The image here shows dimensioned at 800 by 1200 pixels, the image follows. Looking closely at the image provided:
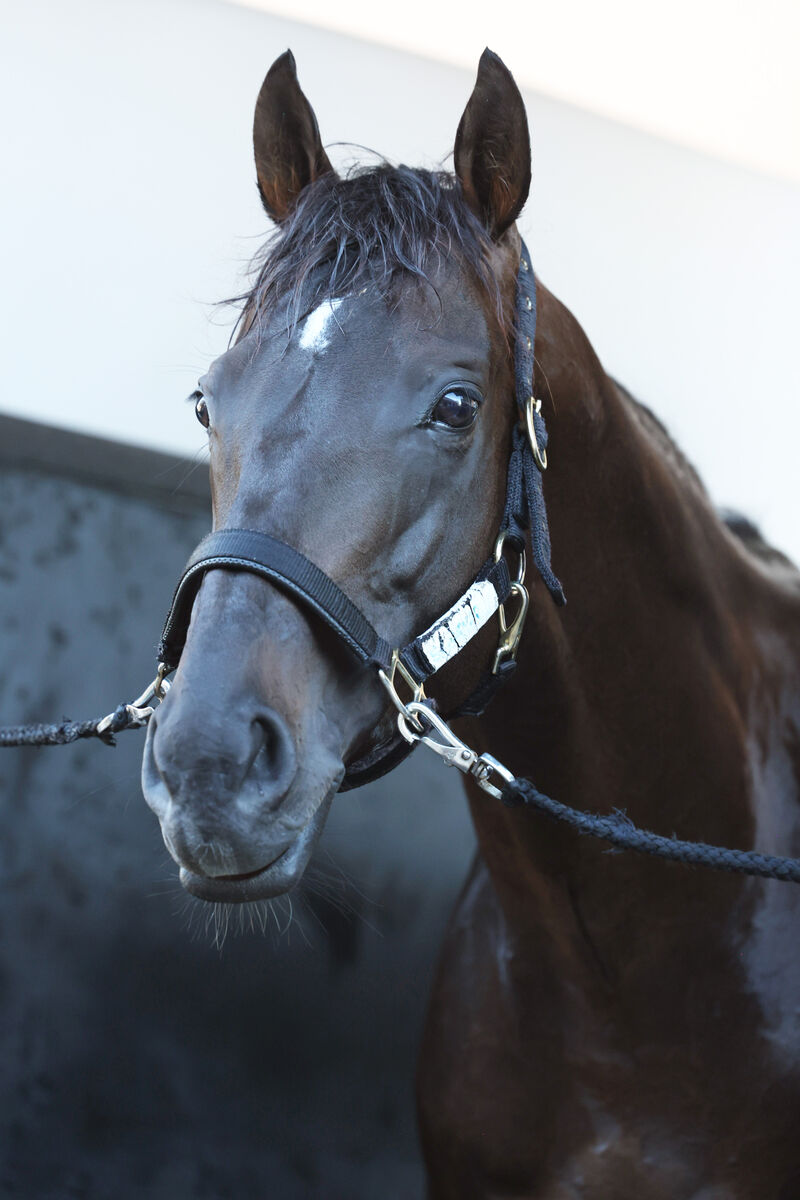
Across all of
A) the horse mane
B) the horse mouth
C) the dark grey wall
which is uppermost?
the horse mane

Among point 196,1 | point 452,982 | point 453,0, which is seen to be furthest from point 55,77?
point 452,982

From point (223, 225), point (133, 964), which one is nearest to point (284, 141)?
point (223, 225)

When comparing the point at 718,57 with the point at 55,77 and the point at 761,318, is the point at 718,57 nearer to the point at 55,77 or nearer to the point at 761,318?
the point at 761,318

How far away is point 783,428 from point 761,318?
321 mm

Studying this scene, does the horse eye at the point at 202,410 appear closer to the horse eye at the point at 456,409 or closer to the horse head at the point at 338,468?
the horse head at the point at 338,468

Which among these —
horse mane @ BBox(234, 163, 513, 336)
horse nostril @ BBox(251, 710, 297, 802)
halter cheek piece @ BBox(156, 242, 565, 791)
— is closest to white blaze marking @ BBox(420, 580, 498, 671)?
halter cheek piece @ BBox(156, 242, 565, 791)

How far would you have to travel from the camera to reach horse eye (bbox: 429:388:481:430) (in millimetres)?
1302

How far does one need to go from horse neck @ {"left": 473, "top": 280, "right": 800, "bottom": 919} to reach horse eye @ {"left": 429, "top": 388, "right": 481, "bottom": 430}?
0.18 m

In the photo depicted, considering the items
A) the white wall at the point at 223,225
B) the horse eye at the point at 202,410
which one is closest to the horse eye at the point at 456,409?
the horse eye at the point at 202,410

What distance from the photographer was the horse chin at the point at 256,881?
1.12 m

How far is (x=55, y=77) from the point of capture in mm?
2594

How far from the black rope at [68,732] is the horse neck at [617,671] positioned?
51 centimetres

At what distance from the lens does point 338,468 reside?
123 cm

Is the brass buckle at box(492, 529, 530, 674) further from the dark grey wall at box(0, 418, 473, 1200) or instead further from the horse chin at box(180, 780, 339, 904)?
the dark grey wall at box(0, 418, 473, 1200)
